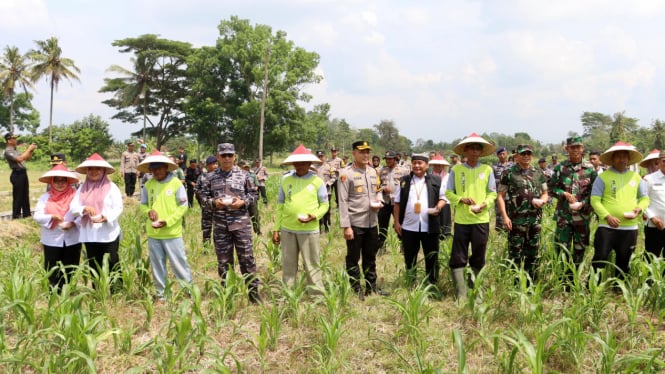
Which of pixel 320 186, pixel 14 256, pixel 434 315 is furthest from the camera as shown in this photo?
pixel 14 256

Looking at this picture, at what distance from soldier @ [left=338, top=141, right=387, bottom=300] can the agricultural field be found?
0.29m

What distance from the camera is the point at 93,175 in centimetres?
418

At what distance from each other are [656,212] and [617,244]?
2.16 feet

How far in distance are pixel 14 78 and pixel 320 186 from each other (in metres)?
40.3

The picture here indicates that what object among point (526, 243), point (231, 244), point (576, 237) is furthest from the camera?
point (576, 237)

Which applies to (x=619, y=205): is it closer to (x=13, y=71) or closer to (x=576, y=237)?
(x=576, y=237)

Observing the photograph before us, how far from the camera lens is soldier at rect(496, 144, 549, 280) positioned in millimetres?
4430

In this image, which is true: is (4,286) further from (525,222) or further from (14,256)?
(525,222)

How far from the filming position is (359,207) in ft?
14.6

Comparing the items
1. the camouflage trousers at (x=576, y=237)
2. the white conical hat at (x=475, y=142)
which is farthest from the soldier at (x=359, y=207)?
the camouflage trousers at (x=576, y=237)

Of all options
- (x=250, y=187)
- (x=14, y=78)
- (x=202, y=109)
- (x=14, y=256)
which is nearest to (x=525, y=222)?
(x=250, y=187)

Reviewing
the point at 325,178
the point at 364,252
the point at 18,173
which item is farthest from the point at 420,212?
the point at 18,173

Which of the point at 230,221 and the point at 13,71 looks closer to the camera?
the point at 230,221

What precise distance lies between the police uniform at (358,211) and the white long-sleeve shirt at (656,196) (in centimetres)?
292
